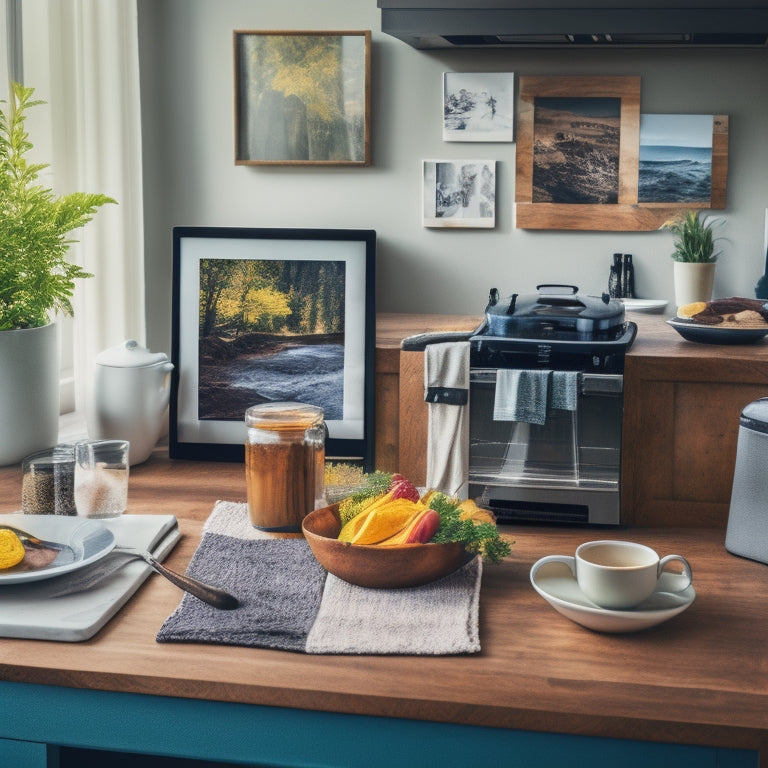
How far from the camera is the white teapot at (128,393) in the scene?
178 centimetres

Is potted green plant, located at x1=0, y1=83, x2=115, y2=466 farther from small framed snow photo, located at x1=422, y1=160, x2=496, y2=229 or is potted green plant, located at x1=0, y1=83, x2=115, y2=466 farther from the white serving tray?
small framed snow photo, located at x1=422, y1=160, x2=496, y2=229

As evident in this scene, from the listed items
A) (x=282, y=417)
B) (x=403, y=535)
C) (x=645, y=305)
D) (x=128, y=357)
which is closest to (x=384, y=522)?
(x=403, y=535)

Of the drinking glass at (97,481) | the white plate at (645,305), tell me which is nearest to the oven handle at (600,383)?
the white plate at (645,305)

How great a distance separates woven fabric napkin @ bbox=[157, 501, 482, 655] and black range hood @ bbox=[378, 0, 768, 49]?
1200 millimetres

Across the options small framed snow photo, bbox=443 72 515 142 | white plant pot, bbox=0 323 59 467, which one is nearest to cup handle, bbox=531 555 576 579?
white plant pot, bbox=0 323 59 467

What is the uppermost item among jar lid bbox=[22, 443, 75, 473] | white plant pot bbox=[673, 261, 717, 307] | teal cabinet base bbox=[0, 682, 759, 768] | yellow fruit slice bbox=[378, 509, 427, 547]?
white plant pot bbox=[673, 261, 717, 307]

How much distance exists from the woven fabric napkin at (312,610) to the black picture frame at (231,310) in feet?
1.68

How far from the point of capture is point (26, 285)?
1712 mm

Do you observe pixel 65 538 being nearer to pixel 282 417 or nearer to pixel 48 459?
pixel 48 459

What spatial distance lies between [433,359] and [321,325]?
0.32 meters

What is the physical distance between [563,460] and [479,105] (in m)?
1.06

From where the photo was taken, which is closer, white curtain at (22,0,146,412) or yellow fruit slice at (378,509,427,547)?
yellow fruit slice at (378,509,427,547)

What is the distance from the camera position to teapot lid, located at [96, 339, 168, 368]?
1781 mm

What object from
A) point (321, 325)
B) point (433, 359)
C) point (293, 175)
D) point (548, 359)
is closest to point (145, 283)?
point (293, 175)
